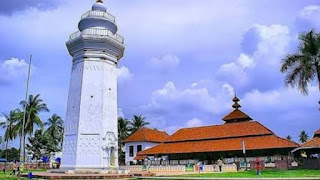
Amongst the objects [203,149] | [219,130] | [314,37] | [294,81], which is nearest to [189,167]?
[203,149]

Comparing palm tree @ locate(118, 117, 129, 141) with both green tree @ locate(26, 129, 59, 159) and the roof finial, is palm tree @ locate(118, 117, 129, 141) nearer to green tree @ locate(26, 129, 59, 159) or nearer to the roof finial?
green tree @ locate(26, 129, 59, 159)

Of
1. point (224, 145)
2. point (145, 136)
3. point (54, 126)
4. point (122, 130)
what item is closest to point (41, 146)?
point (54, 126)

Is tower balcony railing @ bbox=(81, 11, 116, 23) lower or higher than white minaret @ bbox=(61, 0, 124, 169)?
higher

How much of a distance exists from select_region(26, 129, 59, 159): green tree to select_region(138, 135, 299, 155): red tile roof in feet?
76.9

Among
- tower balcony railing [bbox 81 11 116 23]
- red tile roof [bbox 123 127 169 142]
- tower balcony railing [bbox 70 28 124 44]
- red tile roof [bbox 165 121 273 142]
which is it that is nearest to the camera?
tower balcony railing [bbox 70 28 124 44]

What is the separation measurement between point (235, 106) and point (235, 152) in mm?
16368

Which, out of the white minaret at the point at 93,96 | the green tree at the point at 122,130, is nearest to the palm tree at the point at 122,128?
the green tree at the point at 122,130

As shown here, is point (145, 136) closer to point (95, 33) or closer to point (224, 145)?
point (224, 145)

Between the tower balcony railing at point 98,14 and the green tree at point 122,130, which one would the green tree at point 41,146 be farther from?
the tower balcony railing at point 98,14

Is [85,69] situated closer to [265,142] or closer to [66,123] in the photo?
[66,123]

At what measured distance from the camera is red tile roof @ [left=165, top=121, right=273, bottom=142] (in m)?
40.7

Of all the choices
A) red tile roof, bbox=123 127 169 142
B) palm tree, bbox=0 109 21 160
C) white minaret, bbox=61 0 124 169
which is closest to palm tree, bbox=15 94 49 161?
palm tree, bbox=0 109 21 160

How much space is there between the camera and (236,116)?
165 feet

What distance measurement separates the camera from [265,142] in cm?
3728
